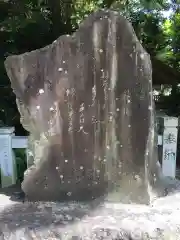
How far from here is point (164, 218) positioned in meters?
2.29

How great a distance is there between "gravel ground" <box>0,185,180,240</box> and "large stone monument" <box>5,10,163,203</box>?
0.16 m

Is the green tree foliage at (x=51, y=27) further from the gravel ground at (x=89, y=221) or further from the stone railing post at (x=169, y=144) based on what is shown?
the gravel ground at (x=89, y=221)

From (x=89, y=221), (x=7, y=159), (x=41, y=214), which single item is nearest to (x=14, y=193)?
(x=7, y=159)

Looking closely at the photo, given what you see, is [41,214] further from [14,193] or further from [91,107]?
[91,107]

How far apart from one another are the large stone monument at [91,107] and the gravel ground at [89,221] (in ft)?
0.53

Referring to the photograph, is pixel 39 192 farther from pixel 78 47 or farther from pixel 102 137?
pixel 78 47

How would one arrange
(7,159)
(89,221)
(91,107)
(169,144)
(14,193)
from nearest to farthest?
(89,221), (91,107), (14,193), (7,159), (169,144)

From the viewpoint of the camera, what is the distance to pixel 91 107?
251 cm

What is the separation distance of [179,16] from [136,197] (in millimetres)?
2678

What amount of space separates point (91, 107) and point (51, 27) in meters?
1.89

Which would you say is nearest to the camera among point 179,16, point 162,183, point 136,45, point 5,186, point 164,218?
point 164,218

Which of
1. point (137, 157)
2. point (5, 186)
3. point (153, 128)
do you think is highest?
point (153, 128)

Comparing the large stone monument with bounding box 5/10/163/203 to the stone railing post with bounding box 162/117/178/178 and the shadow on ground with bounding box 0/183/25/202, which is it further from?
the stone railing post with bounding box 162/117/178/178

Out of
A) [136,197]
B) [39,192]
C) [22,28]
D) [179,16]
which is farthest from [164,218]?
[179,16]
